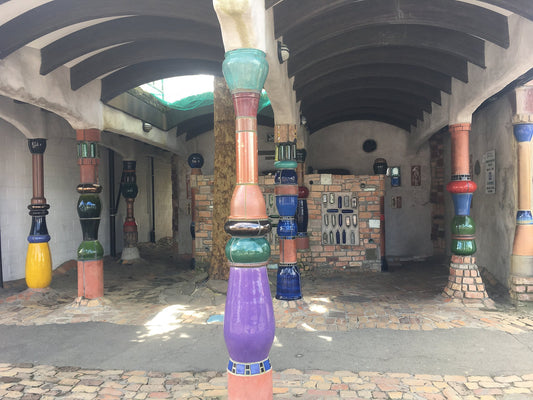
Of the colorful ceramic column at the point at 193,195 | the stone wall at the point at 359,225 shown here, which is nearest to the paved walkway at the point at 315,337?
the stone wall at the point at 359,225

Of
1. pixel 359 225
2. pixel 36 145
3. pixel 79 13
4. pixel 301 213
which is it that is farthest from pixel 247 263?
pixel 359 225

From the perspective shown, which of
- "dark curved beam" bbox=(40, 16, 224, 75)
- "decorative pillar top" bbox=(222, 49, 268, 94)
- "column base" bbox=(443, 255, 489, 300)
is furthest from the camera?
"column base" bbox=(443, 255, 489, 300)

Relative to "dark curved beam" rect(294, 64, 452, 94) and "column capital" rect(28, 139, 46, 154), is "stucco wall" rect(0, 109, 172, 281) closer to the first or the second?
"column capital" rect(28, 139, 46, 154)

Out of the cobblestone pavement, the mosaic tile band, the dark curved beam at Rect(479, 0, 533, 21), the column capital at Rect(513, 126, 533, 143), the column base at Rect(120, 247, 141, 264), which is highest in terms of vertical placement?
the dark curved beam at Rect(479, 0, 533, 21)

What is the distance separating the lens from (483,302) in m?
5.34

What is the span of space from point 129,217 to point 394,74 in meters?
7.05

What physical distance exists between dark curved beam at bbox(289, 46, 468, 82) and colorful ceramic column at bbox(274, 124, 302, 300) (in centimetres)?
87

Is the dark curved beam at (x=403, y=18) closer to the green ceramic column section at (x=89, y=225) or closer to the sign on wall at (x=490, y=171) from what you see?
the sign on wall at (x=490, y=171)

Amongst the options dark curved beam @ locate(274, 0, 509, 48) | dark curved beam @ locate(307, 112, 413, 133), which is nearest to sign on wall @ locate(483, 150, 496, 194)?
dark curved beam @ locate(274, 0, 509, 48)

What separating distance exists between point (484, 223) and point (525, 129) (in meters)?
2.07

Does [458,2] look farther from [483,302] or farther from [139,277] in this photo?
[139,277]

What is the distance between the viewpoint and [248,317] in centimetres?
245

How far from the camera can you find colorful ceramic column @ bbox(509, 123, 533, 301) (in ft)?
17.2

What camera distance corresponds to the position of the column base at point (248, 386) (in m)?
2.48
